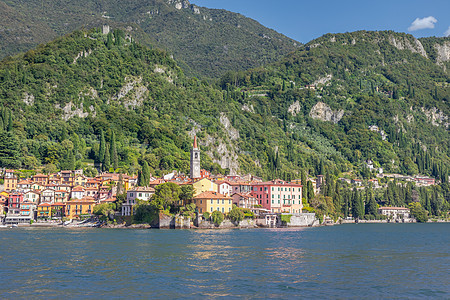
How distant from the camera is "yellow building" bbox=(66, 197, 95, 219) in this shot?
122 m

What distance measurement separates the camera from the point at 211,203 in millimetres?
106312

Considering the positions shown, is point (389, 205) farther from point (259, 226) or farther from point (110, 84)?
point (110, 84)

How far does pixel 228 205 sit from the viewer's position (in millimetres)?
109625

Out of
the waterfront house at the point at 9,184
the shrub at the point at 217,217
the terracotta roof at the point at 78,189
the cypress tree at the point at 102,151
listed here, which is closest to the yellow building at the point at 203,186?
the shrub at the point at 217,217

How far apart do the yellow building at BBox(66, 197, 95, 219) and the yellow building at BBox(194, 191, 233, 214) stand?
88.2ft

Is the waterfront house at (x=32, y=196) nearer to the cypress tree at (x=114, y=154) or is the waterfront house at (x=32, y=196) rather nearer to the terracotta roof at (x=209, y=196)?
the cypress tree at (x=114, y=154)

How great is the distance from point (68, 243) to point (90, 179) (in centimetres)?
6614

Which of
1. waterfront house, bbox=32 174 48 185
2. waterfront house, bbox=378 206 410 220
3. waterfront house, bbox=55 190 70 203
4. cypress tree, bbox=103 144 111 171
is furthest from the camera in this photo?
waterfront house, bbox=378 206 410 220

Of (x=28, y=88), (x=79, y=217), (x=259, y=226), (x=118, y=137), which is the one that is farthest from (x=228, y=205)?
(x=28, y=88)

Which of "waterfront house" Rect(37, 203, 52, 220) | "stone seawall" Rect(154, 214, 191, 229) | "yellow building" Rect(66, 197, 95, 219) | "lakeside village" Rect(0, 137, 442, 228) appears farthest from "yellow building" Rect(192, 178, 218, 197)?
"waterfront house" Rect(37, 203, 52, 220)

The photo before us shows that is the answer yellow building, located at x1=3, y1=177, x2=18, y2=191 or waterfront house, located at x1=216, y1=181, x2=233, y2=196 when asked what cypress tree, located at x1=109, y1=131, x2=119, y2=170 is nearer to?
yellow building, located at x1=3, y1=177, x2=18, y2=191

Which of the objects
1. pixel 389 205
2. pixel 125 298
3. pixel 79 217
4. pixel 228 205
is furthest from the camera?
pixel 389 205

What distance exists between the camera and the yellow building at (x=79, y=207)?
12219 centimetres

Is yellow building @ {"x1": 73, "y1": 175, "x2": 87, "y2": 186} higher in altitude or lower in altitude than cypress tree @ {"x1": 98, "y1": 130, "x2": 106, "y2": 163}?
lower
